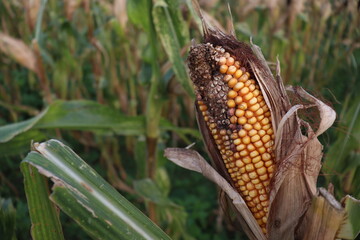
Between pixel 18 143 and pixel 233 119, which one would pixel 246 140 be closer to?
pixel 233 119

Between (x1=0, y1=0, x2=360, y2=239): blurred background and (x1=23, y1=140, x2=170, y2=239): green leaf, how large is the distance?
48cm

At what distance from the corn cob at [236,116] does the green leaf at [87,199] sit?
0.93 feet

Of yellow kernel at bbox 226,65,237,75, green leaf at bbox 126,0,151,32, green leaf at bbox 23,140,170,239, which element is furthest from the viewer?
green leaf at bbox 126,0,151,32

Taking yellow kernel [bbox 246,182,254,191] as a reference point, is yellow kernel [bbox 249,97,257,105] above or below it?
above

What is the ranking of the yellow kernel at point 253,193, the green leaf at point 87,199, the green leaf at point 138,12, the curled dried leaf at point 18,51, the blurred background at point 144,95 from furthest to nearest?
the curled dried leaf at point 18,51 → the green leaf at point 138,12 → the blurred background at point 144,95 → the yellow kernel at point 253,193 → the green leaf at point 87,199

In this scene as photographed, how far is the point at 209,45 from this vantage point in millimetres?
1044

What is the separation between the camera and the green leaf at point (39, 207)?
1012 mm

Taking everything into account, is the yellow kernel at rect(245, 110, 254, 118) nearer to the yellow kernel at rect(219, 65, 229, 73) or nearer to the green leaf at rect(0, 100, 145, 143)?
the yellow kernel at rect(219, 65, 229, 73)

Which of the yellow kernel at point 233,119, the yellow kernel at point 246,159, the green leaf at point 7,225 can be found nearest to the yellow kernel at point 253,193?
the yellow kernel at point 246,159

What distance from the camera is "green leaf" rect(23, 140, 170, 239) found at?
0.92 m

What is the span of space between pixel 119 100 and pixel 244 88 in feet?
8.45

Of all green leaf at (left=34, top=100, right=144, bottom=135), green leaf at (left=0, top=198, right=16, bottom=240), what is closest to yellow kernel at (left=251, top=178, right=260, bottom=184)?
green leaf at (left=0, top=198, right=16, bottom=240)

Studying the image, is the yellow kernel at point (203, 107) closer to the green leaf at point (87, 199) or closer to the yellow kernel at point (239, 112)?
the yellow kernel at point (239, 112)

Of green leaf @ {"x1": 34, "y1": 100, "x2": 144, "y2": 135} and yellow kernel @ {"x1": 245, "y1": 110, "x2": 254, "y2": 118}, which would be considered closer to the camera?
yellow kernel @ {"x1": 245, "y1": 110, "x2": 254, "y2": 118}
